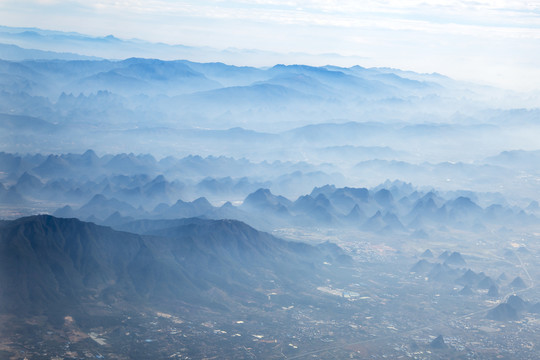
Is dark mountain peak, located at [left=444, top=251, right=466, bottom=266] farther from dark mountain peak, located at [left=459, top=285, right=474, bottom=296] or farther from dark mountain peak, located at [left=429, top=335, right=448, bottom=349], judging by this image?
dark mountain peak, located at [left=429, top=335, right=448, bottom=349]

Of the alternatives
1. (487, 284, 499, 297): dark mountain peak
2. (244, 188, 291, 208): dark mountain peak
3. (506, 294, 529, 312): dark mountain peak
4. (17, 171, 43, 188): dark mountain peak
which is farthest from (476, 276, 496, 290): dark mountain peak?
(17, 171, 43, 188): dark mountain peak

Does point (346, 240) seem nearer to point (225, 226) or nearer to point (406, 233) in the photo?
point (406, 233)

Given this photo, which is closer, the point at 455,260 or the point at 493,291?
the point at 493,291

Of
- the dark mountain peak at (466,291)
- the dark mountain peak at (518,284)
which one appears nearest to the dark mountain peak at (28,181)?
the dark mountain peak at (466,291)

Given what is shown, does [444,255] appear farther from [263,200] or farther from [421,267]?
[263,200]

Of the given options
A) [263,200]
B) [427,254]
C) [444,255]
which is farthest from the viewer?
[263,200]

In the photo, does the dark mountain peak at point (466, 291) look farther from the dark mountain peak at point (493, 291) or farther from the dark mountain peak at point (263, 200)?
the dark mountain peak at point (263, 200)

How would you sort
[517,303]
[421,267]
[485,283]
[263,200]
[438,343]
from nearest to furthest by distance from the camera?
[438,343], [517,303], [485,283], [421,267], [263,200]

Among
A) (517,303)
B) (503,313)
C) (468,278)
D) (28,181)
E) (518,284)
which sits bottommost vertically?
(503,313)

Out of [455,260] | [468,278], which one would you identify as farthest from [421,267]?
[455,260]
